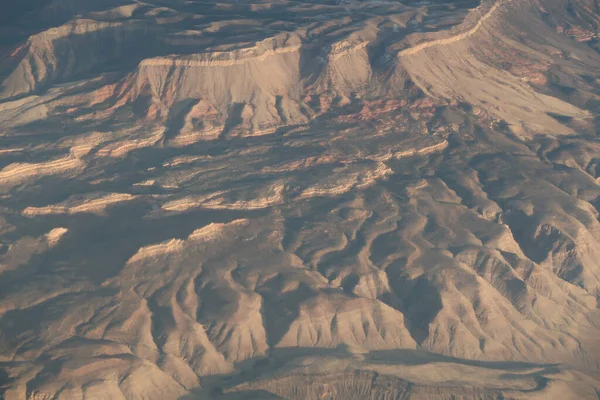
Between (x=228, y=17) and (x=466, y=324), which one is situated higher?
(x=228, y=17)

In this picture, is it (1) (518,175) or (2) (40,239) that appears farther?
(1) (518,175)

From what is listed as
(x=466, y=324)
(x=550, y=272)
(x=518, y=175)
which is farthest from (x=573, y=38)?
(x=466, y=324)

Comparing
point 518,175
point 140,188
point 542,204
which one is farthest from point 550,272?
point 140,188

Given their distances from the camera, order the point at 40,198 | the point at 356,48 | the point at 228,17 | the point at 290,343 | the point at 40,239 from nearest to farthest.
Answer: the point at 290,343
the point at 40,239
the point at 40,198
the point at 356,48
the point at 228,17

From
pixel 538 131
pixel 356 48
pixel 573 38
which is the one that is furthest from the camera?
pixel 573 38

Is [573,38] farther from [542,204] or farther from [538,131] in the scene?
[542,204]

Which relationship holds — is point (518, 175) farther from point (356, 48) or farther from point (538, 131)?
point (356, 48)
